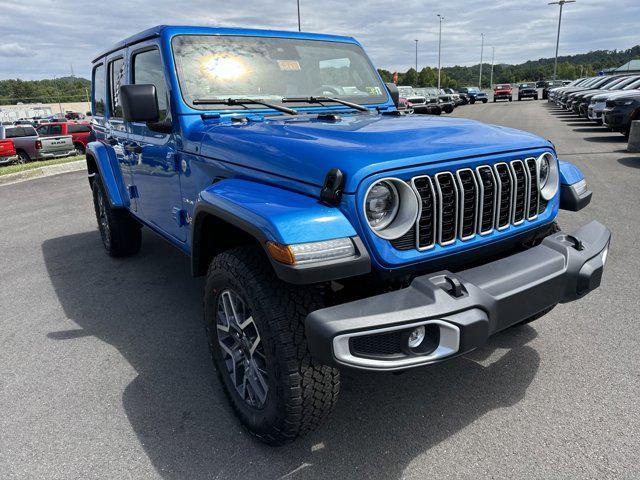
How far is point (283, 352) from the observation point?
6.52ft

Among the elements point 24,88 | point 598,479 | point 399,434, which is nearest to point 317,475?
point 399,434

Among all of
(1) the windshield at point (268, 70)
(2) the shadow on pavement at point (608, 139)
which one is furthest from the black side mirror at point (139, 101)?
(2) the shadow on pavement at point (608, 139)

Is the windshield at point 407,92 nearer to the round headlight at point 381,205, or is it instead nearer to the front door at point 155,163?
the front door at point 155,163

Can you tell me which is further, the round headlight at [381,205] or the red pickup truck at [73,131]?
the red pickup truck at [73,131]

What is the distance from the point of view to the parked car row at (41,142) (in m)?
15.9

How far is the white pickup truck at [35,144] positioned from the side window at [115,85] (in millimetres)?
14550

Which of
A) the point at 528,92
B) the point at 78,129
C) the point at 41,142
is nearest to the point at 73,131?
the point at 78,129

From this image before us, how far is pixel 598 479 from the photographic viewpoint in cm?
208

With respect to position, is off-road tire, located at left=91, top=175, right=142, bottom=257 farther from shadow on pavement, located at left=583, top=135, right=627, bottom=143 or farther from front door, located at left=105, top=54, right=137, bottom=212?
shadow on pavement, located at left=583, top=135, right=627, bottom=143

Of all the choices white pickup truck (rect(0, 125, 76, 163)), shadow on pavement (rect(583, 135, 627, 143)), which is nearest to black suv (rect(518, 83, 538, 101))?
shadow on pavement (rect(583, 135, 627, 143))

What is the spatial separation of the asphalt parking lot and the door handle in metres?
1.23

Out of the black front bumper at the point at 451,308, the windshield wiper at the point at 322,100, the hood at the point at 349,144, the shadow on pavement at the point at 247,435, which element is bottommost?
the shadow on pavement at the point at 247,435

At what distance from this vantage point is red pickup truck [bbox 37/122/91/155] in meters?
18.9

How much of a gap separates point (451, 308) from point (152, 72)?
2.71 m
